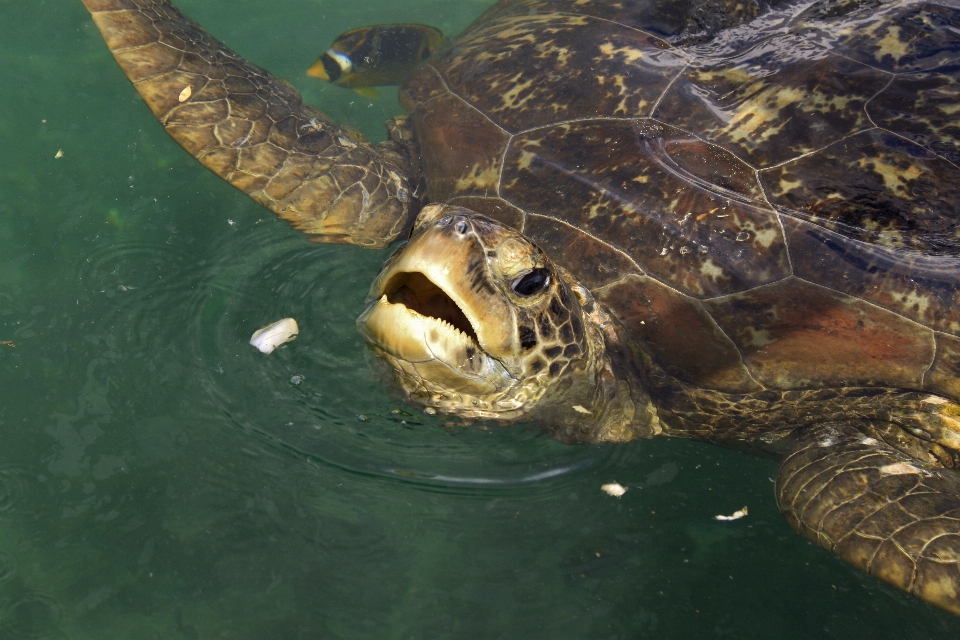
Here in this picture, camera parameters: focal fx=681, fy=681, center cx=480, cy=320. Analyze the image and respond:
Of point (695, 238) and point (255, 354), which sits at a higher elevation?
point (695, 238)

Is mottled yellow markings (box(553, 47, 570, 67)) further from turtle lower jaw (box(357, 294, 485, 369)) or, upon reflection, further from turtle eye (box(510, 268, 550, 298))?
turtle lower jaw (box(357, 294, 485, 369))

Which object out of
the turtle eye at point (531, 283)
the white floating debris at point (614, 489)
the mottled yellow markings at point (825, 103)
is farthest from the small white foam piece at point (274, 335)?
the mottled yellow markings at point (825, 103)

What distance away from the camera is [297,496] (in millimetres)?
2633

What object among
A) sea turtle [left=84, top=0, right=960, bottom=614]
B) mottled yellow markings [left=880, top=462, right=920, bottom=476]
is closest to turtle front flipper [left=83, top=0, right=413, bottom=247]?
sea turtle [left=84, top=0, right=960, bottom=614]

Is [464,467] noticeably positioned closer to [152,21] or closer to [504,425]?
[504,425]

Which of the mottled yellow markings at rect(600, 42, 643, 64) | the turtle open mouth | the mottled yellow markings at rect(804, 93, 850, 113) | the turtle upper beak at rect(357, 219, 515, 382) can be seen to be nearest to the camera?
the turtle upper beak at rect(357, 219, 515, 382)

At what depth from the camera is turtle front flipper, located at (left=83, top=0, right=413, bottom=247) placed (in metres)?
3.22

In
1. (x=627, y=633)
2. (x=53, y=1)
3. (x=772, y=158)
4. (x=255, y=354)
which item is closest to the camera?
(x=627, y=633)

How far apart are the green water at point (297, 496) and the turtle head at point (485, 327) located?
35cm

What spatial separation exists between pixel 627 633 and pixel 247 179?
251 centimetres

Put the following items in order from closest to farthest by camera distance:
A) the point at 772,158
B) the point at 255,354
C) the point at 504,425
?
the point at 772,158 < the point at 504,425 < the point at 255,354

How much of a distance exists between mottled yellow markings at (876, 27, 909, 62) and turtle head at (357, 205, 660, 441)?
1.45 meters

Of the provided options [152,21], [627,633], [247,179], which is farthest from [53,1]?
[627,633]

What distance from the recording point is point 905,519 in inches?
85.7
